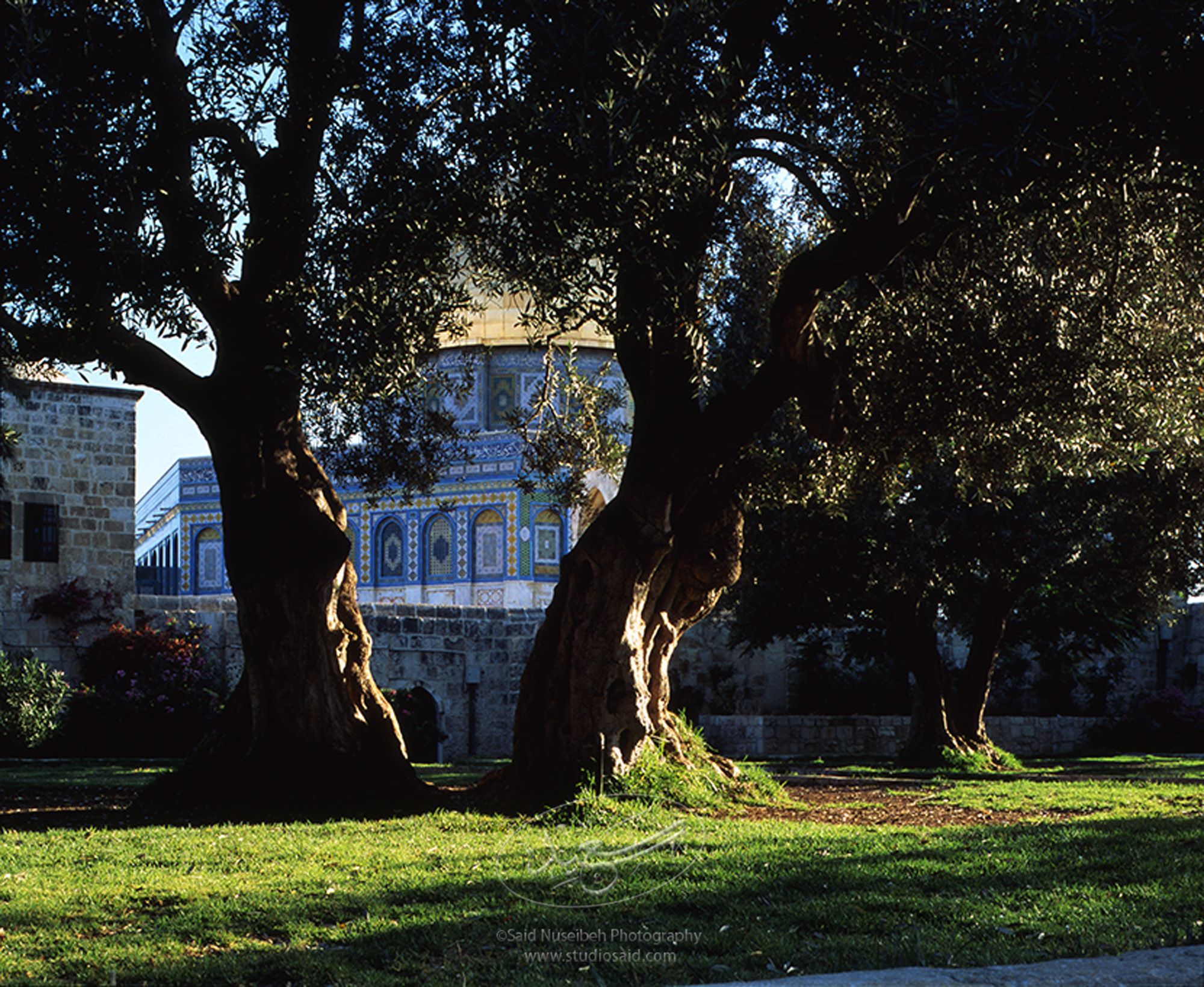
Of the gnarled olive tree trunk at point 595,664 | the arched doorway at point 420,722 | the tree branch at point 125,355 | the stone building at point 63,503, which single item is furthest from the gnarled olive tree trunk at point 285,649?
the stone building at point 63,503

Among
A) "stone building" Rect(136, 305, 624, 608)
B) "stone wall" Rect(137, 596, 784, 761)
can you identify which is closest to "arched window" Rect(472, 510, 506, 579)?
"stone building" Rect(136, 305, 624, 608)

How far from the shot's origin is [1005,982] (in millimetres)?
3488

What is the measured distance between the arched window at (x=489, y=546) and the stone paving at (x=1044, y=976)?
109 feet

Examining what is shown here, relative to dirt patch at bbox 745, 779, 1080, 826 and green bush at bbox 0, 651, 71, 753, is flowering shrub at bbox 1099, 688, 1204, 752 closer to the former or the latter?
dirt patch at bbox 745, 779, 1080, 826

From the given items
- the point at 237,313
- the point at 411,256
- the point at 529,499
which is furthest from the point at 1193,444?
the point at 529,499

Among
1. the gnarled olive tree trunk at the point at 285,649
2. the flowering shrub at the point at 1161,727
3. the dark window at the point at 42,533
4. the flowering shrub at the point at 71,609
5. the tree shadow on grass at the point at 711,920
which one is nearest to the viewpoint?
the tree shadow on grass at the point at 711,920

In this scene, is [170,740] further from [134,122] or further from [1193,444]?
[1193,444]

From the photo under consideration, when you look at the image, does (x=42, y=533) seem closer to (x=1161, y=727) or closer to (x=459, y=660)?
(x=459, y=660)

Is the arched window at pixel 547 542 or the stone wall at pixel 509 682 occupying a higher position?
the arched window at pixel 547 542

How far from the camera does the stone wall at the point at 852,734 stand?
22.8 m

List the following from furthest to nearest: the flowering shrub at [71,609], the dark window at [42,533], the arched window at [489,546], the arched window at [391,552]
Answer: the arched window at [391,552] → the arched window at [489,546] → the dark window at [42,533] → the flowering shrub at [71,609]

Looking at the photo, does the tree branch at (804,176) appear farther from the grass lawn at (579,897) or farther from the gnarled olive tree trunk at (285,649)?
the grass lawn at (579,897)

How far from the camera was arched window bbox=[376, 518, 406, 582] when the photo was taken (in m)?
38.4

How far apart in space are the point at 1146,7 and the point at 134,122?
578cm
